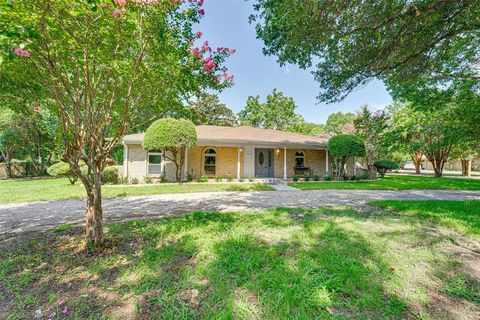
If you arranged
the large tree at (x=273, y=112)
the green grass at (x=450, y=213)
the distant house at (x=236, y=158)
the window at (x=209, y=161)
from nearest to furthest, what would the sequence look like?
the green grass at (x=450, y=213) → the distant house at (x=236, y=158) → the window at (x=209, y=161) → the large tree at (x=273, y=112)

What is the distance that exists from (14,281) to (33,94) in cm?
308

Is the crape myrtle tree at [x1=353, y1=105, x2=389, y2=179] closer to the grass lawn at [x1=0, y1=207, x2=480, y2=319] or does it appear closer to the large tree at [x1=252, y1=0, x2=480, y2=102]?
the large tree at [x1=252, y1=0, x2=480, y2=102]

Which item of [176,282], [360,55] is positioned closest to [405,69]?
[360,55]

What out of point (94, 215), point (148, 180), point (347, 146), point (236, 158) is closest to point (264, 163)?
point (236, 158)

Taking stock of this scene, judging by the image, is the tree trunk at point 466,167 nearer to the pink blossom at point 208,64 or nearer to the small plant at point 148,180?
the pink blossom at point 208,64

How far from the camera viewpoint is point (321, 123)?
1810 inches

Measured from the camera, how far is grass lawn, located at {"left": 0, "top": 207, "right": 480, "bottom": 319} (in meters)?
2.07

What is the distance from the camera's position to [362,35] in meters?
5.54

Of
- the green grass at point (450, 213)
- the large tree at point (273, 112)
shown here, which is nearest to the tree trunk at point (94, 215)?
the green grass at point (450, 213)

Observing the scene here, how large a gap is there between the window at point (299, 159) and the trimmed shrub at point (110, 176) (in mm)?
12327

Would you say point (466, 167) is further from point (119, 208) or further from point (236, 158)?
point (119, 208)

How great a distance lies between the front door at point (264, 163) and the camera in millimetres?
15625

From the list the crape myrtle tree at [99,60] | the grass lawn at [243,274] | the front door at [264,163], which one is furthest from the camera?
the front door at [264,163]

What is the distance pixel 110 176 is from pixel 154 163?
8.49ft
